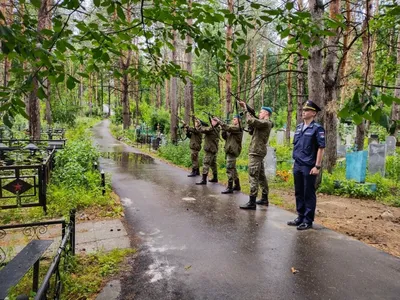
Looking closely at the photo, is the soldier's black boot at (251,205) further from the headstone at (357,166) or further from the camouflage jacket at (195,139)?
the headstone at (357,166)

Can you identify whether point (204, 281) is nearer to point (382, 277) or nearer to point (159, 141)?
point (382, 277)

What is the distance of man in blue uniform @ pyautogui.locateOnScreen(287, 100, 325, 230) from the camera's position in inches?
194

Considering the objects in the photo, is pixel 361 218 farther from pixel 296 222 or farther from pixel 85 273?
pixel 85 273

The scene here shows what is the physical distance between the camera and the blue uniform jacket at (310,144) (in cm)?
491

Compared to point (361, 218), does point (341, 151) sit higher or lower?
higher

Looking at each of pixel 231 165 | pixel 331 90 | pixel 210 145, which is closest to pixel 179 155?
pixel 210 145

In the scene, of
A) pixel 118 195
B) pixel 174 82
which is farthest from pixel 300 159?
pixel 174 82

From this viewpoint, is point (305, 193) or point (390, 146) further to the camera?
point (390, 146)

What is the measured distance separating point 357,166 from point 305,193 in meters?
4.76

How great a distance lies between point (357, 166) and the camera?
877 centimetres

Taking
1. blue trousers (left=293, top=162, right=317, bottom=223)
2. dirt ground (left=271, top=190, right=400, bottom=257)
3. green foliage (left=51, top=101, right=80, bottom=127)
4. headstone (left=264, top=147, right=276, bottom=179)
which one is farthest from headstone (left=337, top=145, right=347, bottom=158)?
green foliage (left=51, top=101, right=80, bottom=127)

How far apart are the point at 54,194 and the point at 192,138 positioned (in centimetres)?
479

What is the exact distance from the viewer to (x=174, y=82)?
1708 cm

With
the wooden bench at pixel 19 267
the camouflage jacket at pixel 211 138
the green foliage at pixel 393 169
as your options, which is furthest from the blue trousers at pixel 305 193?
the green foliage at pixel 393 169
